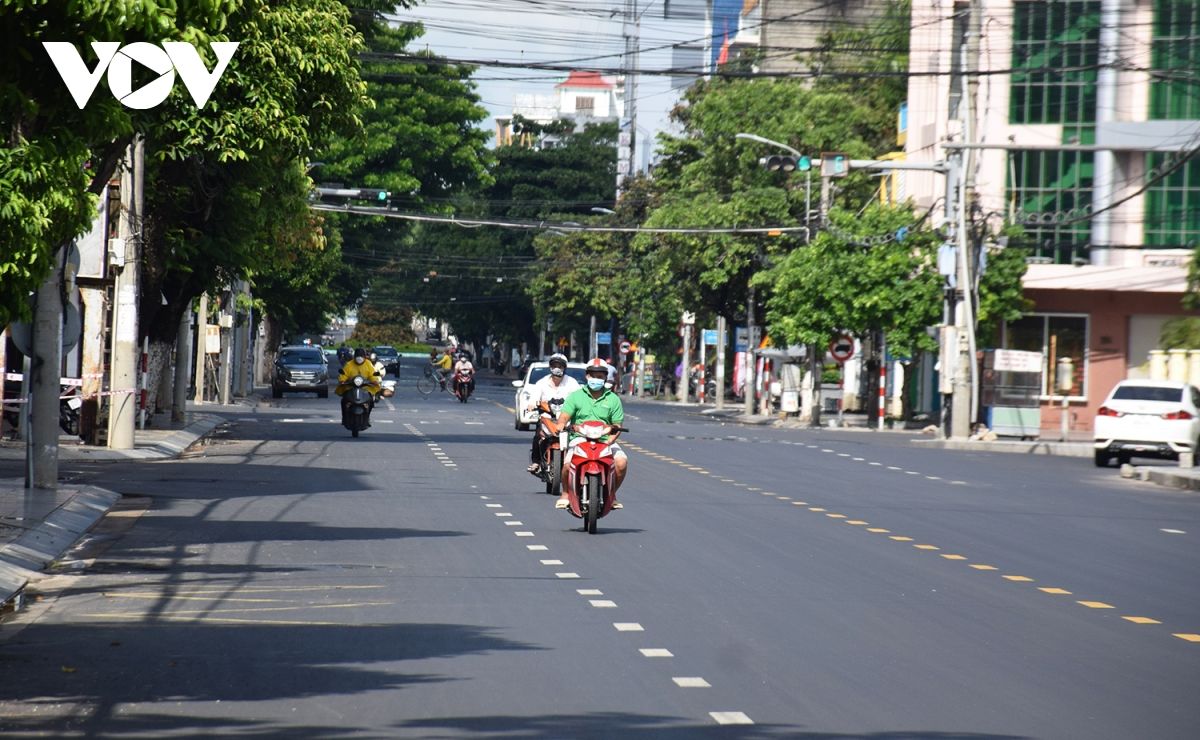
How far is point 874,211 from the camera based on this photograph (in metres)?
55.2

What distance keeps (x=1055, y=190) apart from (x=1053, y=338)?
14.7ft

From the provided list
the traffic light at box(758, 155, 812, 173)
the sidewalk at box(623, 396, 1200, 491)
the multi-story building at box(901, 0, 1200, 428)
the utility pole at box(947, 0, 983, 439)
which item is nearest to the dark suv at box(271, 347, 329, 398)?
the sidewalk at box(623, 396, 1200, 491)

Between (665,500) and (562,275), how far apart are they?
76629mm

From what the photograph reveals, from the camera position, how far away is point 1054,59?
184 ft

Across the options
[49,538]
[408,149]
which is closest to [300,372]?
[408,149]

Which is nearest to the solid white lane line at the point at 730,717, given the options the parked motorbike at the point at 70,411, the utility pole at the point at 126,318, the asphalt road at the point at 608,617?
the asphalt road at the point at 608,617

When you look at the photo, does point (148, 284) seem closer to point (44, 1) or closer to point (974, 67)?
point (974, 67)

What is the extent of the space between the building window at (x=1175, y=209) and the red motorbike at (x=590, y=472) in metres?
40.0

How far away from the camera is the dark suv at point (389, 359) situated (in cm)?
10342

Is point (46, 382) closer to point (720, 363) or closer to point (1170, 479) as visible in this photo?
point (1170, 479)

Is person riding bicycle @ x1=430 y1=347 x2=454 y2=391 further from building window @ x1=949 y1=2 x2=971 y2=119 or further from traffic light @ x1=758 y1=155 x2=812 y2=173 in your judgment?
traffic light @ x1=758 y1=155 x2=812 y2=173

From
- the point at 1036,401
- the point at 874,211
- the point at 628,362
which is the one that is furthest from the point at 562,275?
the point at 1036,401

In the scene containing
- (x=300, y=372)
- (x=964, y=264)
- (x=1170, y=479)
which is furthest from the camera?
(x=300, y=372)

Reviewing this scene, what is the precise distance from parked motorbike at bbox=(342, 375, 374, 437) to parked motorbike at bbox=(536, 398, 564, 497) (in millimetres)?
14563
